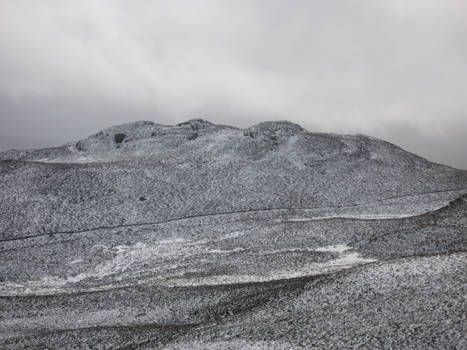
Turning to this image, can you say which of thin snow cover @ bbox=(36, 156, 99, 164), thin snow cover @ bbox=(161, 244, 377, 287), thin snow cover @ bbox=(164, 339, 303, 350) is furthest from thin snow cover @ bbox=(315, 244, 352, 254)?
thin snow cover @ bbox=(36, 156, 99, 164)

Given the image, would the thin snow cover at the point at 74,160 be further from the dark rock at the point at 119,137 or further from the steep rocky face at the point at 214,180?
the dark rock at the point at 119,137

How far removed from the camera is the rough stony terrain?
29.8 meters

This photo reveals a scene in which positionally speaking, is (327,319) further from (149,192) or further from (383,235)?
(149,192)

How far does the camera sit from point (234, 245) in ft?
194

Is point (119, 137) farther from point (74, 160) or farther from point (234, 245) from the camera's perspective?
point (234, 245)

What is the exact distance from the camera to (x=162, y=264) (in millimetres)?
55469

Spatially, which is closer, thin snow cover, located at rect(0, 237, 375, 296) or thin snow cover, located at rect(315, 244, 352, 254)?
thin snow cover, located at rect(0, 237, 375, 296)

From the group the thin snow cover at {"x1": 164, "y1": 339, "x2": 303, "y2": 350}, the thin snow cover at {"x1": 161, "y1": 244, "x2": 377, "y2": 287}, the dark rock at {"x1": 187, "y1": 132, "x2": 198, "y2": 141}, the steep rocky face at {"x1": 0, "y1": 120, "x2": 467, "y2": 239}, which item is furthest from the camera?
the dark rock at {"x1": 187, "y1": 132, "x2": 198, "y2": 141}

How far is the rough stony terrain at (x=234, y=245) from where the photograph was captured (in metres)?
29.8

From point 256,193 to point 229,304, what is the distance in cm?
4591

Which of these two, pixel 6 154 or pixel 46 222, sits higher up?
pixel 6 154

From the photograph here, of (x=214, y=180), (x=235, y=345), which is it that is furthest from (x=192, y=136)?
(x=235, y=345)

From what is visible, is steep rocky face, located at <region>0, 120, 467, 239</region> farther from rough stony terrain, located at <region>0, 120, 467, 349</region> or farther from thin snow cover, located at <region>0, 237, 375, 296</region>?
thin snow cover, located at <region>0, 237, 375, 296</region>

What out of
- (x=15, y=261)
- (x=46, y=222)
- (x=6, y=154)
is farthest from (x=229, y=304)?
(x=6, y=154)
